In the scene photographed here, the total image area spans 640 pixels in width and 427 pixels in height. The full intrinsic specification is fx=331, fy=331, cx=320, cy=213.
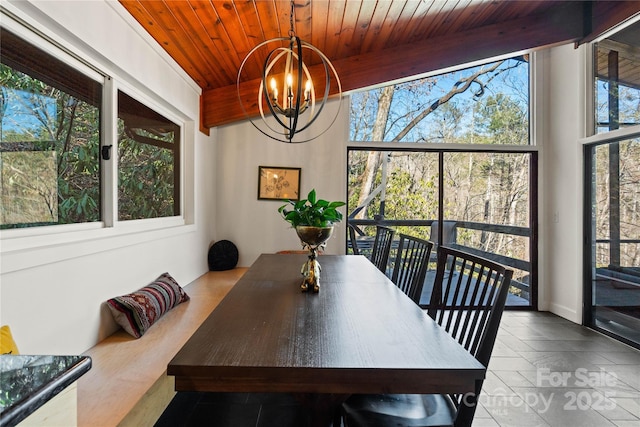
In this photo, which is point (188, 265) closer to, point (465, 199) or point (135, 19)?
point (135, 19)

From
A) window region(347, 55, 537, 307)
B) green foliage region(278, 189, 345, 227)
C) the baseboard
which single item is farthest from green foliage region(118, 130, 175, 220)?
the baseboard

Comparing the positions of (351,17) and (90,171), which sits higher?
(351,17)

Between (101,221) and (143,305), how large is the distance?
606 millimetres

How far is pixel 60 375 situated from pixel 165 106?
2.69 meters

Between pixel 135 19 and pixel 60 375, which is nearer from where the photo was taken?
pixel 60 375

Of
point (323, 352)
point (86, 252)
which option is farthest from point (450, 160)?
point (86, 252)

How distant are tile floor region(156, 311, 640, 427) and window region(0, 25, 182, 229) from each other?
54.9 inches

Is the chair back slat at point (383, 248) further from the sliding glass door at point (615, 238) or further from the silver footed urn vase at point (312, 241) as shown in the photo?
the sliding glass door at point (615, 238)

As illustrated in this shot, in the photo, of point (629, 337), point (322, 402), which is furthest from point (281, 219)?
point (629, 337)

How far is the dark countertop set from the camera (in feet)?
1.87

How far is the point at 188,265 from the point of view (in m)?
3.35

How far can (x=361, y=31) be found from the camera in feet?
9.71

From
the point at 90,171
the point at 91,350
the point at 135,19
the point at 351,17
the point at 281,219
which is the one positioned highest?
the point at 351,17

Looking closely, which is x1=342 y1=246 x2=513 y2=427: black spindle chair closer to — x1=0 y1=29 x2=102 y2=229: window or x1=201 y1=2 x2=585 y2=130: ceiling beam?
x1=0 y1=29 x2=102 y2=229: window
